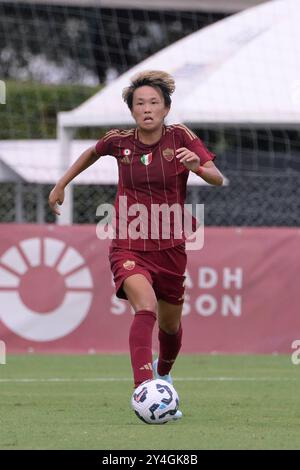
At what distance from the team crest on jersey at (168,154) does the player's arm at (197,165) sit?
0.17 m

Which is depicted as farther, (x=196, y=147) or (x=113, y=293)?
(x=113, y=293)

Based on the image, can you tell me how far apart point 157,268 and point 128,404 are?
4.21 ft

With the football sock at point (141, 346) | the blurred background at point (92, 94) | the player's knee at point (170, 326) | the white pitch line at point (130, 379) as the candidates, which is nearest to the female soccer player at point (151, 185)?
the football sock at point (141, 346)

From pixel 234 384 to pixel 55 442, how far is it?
3996 mm

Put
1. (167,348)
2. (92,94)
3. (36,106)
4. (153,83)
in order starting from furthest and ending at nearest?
(92,94) < (36,106) < (167,348) < (153,83)

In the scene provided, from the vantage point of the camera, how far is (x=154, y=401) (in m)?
6.86

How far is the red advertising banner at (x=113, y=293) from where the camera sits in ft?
42.5

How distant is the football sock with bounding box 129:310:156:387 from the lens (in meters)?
7.07

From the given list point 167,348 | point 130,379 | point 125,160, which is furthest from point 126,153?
point 130,379

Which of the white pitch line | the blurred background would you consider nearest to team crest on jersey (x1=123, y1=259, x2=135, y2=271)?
the white pitch line

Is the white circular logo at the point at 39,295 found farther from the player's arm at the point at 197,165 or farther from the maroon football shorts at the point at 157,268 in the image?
the player's arm at the point at 197,165

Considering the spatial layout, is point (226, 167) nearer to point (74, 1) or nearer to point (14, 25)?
point (74, 1)

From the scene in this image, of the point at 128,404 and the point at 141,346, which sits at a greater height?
the point at 141,346

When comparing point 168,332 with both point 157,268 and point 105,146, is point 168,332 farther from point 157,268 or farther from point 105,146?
point 105,146
